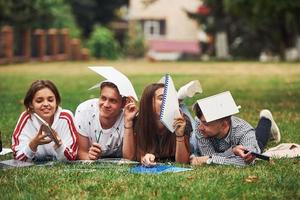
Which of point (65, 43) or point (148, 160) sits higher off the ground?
point (65, 43)

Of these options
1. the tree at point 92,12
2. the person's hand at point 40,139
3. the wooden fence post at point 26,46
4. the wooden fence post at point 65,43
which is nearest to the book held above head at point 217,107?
the person's hand at point 40,139

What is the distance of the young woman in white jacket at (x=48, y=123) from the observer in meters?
7.05

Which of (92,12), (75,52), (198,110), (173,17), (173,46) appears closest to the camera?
(198,110)

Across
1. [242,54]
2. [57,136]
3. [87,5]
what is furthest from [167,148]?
[87,5]

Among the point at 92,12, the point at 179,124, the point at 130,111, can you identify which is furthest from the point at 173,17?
the point at 179,124

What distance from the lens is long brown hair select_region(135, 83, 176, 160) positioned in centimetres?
706

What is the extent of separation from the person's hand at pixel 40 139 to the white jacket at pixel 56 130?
19cm

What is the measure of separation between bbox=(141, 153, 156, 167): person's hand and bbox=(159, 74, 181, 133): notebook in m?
0.30

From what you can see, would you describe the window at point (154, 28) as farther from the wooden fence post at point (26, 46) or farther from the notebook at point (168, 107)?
the notebook at point (168, 107)

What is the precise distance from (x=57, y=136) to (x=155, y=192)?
5.30 ft

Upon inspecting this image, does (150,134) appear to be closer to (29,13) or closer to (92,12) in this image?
(29,13)

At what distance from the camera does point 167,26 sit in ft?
220

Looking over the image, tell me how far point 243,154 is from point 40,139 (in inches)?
67.0

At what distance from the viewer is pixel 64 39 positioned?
4025 cm
